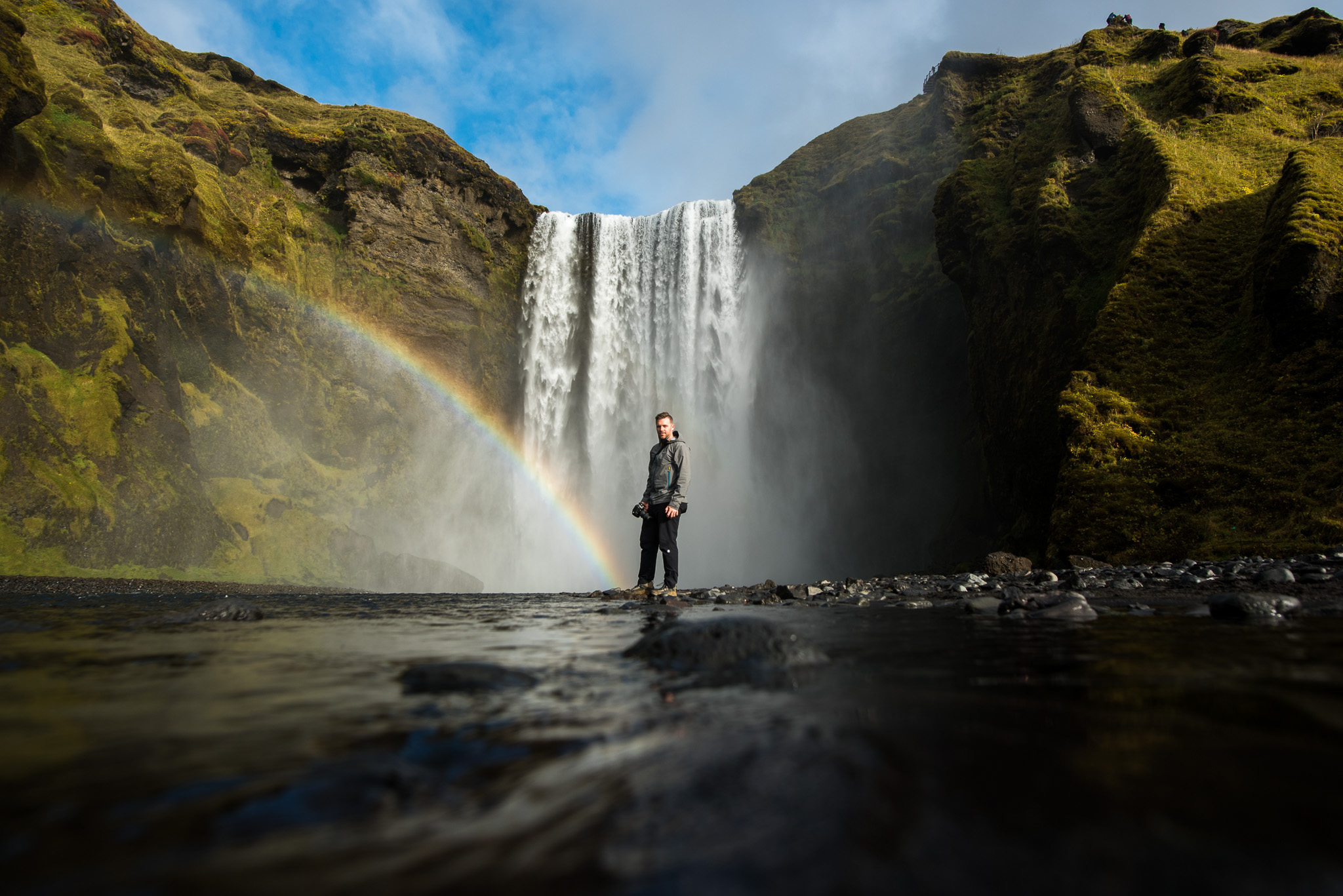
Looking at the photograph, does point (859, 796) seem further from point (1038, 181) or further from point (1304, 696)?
point (1038, 181)

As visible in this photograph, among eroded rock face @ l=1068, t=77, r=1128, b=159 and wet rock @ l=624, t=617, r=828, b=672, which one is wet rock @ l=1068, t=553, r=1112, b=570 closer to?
wet rock @ l=624, t=617, r=828, b=672

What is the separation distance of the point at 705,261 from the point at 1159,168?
1792 centimetres

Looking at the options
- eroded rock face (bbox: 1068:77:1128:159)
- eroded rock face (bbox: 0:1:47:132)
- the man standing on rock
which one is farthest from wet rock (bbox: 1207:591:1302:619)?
eroded rock face (bbox: 0:1:47:132)

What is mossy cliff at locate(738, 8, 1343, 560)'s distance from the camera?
1029 centimetres

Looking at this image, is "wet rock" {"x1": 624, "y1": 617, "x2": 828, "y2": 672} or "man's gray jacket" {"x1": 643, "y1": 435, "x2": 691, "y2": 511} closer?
"wet rock" {"x1": 624, "y1": 617, "x2": 828, "y2": 672}

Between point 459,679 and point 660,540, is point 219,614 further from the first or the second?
point 660,540

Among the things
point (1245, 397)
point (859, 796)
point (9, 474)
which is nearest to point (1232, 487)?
point (1245, 397)

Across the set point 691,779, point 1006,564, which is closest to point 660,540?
point 1006,564

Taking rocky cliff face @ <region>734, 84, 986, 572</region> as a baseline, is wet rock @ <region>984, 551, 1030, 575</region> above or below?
below

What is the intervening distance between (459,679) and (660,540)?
21.1 feet

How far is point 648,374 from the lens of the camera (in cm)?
2831

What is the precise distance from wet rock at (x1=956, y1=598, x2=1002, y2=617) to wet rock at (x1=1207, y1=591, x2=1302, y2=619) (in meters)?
1.50

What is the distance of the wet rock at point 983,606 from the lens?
5469mm

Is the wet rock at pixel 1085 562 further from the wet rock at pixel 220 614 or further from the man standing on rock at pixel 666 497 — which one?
the wet rock at pixel 220 614
